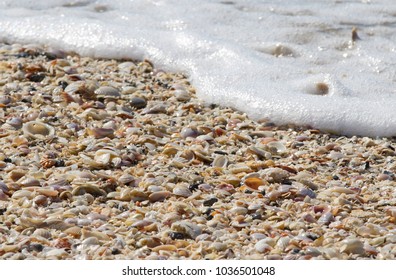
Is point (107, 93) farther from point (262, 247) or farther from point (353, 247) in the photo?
point (353, 247)

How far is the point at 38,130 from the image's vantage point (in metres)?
3.52

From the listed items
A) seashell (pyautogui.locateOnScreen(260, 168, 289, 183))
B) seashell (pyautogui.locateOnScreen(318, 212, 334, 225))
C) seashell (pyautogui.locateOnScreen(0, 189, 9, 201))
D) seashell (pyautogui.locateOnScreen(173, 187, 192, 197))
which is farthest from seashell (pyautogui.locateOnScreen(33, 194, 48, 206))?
seashell (pyautogui.locateOnScreen(318, 212, 334, 225))

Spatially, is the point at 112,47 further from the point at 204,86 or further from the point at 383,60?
the point at 383,60

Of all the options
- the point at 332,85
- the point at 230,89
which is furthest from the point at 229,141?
the point at 332,85

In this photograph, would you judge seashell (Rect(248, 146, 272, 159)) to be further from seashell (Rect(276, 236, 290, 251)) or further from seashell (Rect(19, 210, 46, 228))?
seashell (Rect(19, 210, 46, 228))

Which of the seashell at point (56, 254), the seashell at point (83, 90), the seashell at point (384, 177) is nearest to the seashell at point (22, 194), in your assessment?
the seashell at point (56, 254)

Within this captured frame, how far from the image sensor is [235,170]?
10.5 feet

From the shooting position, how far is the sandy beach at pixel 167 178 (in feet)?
8.64

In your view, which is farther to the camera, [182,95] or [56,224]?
[182,95]

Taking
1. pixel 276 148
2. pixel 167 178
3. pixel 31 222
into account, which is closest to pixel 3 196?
pixel 31 222

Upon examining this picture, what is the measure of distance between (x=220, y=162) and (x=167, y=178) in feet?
0.98

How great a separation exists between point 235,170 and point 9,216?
937 mm

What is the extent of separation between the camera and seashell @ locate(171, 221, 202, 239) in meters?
2.69
